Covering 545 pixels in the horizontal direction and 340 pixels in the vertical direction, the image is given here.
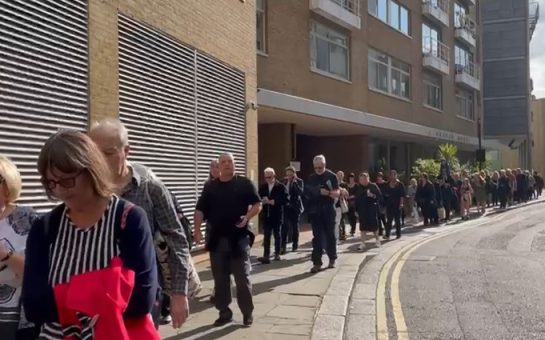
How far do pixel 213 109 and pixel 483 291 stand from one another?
22.5 ft

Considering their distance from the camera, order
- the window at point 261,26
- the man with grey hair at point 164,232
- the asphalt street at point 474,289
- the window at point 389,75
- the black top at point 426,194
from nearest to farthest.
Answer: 1. the man with grey hair at point 164,232
2. the asphalt street at point 474,289
3. the window at point 261,26
4. the black top at point 426,194
5. the window at point 389,75

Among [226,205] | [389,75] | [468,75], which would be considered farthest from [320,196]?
[468,75]

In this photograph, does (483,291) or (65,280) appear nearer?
(65,280)

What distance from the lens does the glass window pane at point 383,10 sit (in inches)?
1138

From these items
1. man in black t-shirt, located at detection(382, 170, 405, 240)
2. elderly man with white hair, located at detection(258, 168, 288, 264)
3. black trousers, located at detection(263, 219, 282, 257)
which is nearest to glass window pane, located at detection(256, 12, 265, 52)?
man in black t-shirt, located at detection(382, 170, 405, 240)

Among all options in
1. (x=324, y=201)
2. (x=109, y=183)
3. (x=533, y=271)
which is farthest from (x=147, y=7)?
(x=109, y=183)

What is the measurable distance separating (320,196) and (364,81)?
17.0 meters

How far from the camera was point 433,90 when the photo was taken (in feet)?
120

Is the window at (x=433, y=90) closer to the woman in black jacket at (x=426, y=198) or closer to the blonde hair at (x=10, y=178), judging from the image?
the woman in black jacket at (x=426, y=198)

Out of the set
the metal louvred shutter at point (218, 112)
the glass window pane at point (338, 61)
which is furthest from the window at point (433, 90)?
the metal louvred shutter at point (218, 112)

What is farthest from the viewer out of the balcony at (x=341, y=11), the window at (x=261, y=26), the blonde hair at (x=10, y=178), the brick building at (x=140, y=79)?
the balcony at (x=341, y=11)

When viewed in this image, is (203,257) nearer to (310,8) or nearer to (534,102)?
(310,8)

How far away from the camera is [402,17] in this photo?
105 feet

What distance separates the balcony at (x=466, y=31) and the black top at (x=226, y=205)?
36916 mm
